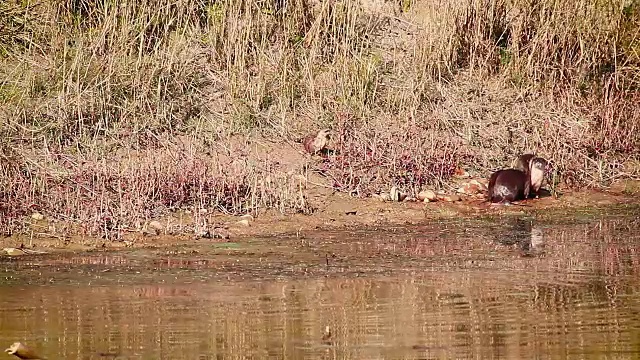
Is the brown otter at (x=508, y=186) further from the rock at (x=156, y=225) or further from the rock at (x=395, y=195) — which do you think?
the rock at (x=156, y=225)

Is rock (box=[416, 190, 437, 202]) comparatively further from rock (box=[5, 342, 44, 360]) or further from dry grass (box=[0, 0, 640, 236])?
rock (box=[5, 342, 44, 360])

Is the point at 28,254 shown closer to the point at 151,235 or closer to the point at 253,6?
the point at 151,235

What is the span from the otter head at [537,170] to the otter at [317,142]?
82.4 inches

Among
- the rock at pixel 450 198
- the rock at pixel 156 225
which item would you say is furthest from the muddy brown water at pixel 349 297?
the rock at pixel 450 198

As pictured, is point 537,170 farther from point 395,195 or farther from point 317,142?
point 317,142

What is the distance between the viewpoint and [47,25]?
45.5 ft

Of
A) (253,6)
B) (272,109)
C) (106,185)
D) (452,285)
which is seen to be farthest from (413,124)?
(452,285)

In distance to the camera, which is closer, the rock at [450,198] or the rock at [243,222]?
the rock at [243,222]

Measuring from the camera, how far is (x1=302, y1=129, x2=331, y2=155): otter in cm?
1283

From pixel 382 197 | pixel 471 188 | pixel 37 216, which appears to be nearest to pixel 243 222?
pixel 382 197

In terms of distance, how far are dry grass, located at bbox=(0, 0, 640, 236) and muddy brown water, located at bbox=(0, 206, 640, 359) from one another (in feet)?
4.68

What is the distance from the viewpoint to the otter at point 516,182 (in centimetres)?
1228

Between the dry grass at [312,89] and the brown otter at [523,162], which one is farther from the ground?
the dry grass at [312,89]

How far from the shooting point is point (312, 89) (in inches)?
540
